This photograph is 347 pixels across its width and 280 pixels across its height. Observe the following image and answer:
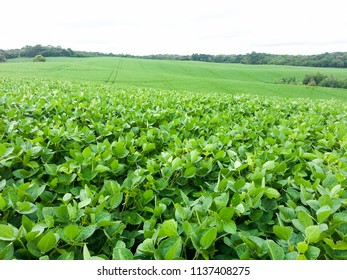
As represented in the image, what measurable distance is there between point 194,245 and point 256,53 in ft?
360

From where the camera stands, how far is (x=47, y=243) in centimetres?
142

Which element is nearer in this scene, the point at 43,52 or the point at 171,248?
the point at 171,248

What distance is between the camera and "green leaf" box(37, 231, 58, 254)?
1.41 meters

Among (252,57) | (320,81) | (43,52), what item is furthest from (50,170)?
(43,52)

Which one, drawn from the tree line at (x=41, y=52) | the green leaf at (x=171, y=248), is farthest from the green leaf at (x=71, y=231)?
the tree line at (x=41, y=52)

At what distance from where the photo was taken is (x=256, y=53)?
3999 inches

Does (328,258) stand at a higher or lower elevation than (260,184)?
lower

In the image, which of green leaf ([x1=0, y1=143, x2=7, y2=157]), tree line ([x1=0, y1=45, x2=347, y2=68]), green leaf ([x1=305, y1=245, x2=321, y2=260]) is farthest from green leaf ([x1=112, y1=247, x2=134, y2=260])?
tree line ([x1=0, y1=45, x2=347, y2=68])

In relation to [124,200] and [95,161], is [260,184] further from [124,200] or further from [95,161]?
[95,161]

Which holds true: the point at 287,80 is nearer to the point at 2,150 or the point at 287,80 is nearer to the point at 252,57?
the point at 252,57

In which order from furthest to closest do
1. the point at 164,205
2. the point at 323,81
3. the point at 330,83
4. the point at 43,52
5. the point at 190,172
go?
the point at 43,52, the point at 323,81, the point at 330,83, the point at 190,172, the point at 164,205

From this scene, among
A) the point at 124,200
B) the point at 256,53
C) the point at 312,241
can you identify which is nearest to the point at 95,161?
the point at 124,200

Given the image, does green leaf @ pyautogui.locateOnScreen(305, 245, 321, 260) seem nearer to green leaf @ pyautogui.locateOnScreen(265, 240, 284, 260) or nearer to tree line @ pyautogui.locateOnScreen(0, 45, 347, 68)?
green leaf @ pyautogui.locateOnScreen(265, 240, 284, 260)

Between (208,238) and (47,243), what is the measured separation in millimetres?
836
